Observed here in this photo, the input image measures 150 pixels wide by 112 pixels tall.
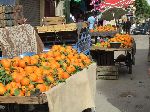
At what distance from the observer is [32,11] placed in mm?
22516

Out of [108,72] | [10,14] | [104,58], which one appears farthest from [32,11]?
[10,14]

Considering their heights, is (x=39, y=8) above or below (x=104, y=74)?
above

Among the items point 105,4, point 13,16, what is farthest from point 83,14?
point 13,16

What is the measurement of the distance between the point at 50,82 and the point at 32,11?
17.0 metres

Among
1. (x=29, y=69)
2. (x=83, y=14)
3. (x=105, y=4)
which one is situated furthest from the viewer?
(x=83, y=14)

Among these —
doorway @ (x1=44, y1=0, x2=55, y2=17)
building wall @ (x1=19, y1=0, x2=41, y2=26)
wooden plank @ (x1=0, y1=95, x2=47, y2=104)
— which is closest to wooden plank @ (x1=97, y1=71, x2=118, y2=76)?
wooden plank @ (x1=0, y1=95, x2=47, y2=104)

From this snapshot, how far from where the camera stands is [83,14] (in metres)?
33.7

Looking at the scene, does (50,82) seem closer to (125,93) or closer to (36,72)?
(36,72)

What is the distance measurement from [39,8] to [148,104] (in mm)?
15251

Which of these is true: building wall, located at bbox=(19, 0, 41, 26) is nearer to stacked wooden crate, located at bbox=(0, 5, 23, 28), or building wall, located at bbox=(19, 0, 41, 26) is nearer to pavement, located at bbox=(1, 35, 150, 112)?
pavement, located at bbox=(1, 35, 150, 112)

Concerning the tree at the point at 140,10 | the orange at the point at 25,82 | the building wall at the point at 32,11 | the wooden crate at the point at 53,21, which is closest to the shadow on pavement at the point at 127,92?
the wooden crate at the point at 53,21

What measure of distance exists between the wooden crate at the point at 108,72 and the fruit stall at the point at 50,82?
229 inches

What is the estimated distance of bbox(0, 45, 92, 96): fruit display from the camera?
5.48m

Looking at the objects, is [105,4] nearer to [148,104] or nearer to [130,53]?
[130,53]
